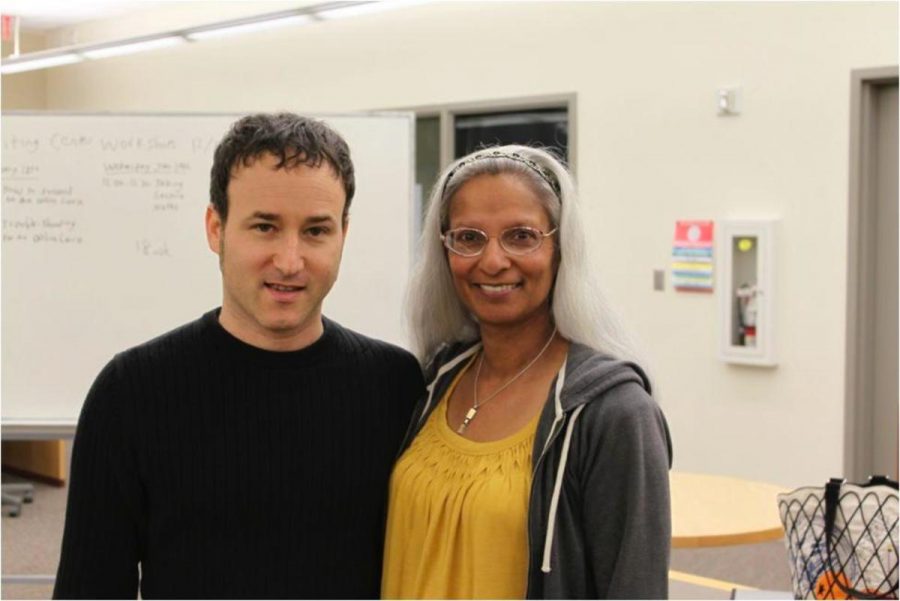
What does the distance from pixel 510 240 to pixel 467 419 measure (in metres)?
0.28

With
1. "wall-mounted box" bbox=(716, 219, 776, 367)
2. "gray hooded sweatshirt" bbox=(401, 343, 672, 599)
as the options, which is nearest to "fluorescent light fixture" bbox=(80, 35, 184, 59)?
"wall-mounted box" bbox=(716, 219, 776, 367)

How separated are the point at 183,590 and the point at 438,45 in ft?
18.7

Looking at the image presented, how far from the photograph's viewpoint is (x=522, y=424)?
167 cm

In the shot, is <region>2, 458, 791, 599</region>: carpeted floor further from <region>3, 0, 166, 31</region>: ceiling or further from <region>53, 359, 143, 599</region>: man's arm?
<region>3, 0, 166, 31</region>: ceiling

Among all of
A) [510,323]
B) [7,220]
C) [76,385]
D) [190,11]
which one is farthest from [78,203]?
[190,11]

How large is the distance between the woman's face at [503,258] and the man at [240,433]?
226mm

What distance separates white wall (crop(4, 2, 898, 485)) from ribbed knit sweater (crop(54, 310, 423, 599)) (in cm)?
423

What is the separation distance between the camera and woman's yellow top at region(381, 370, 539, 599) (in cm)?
158

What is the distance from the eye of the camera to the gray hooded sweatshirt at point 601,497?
59.7 inches

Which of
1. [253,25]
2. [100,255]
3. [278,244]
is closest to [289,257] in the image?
[278,244]

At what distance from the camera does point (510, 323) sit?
1.73 metres

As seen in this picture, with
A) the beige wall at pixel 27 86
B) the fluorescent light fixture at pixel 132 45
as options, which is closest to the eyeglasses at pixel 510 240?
the fluorescent light fixture at pixel 132 45

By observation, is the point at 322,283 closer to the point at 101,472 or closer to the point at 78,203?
the point at 101,472

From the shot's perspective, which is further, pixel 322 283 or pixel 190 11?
pixel 190 11
